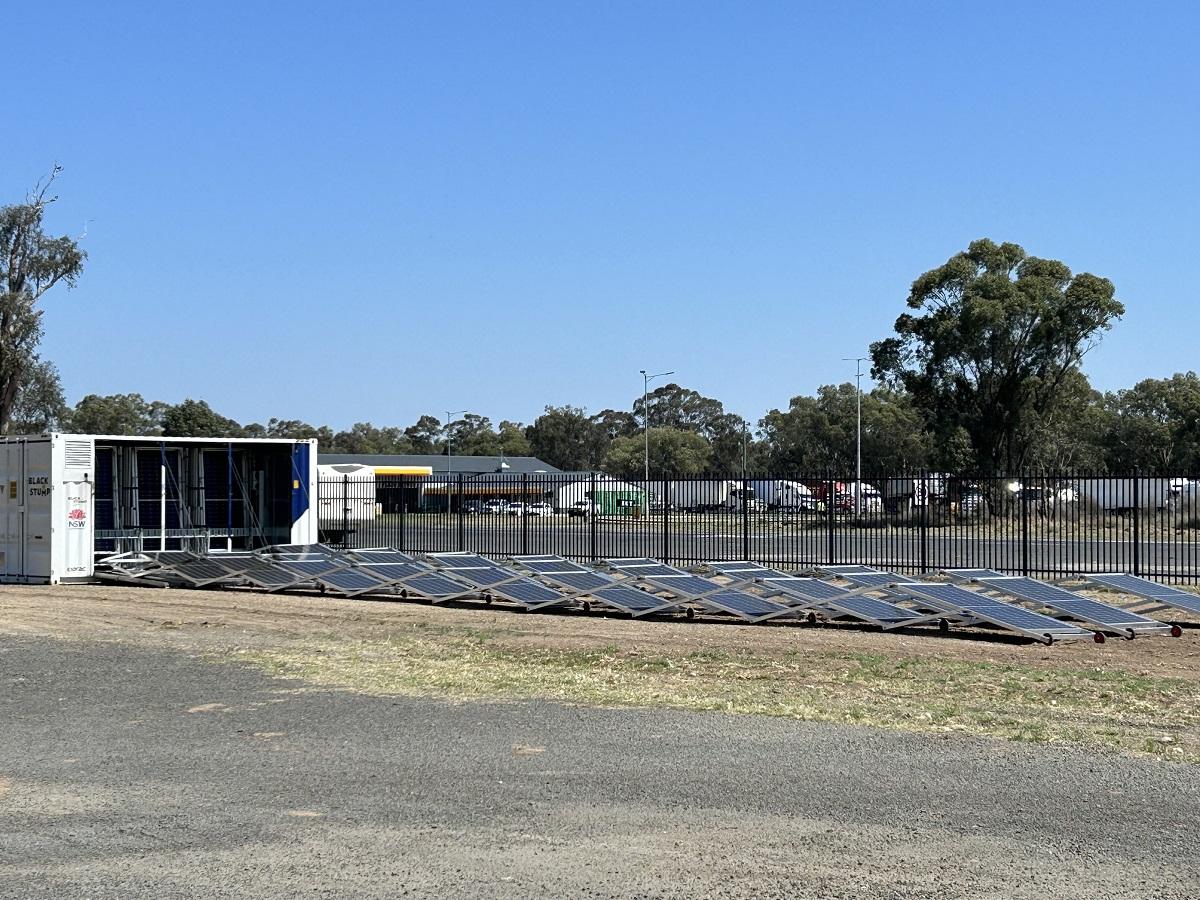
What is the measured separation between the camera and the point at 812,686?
1191 cm

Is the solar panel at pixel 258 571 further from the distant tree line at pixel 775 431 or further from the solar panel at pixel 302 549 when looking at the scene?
the distant tree line at pixel 775 431

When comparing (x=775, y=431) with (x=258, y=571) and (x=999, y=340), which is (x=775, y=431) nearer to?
(x=999, y=340)

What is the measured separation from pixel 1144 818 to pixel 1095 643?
821cm

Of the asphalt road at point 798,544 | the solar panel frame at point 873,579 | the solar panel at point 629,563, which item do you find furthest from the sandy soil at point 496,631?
the asphalt road at point 798,544

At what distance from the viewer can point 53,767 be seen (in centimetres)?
862

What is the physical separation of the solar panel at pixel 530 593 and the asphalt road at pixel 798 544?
8761 millimetres

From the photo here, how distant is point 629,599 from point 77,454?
11397mm

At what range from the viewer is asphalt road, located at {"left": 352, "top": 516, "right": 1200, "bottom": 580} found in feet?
89.0

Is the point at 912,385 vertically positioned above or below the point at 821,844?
above

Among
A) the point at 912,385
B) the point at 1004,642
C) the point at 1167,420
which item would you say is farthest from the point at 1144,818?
the point at 1167,420

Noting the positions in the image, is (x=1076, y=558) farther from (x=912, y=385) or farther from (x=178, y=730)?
(x=912, y=385)

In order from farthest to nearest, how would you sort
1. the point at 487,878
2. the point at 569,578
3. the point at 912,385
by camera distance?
the point at 912,385 < the point at 569,578 < the point at 487,878

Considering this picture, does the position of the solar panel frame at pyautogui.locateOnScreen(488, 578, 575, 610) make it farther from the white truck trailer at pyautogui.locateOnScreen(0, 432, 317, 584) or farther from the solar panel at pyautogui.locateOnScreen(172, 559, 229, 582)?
the white truck trailer at pyautogui.locateOnScreen(0, 432, 317, 584)

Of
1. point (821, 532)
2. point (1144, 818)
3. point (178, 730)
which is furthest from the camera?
point (821, 532)
